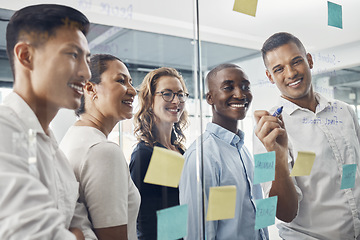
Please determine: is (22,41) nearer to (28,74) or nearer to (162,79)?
(28,74)

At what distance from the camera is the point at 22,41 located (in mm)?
831

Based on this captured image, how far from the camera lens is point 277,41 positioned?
154 cm

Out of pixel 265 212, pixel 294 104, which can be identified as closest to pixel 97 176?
pixel 265 212

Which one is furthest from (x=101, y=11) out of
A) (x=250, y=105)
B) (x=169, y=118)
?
(x=250, y=105)

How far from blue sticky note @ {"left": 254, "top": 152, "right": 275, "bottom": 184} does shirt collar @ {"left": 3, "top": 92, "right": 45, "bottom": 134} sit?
2.78 feet

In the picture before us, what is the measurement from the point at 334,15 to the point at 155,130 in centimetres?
121

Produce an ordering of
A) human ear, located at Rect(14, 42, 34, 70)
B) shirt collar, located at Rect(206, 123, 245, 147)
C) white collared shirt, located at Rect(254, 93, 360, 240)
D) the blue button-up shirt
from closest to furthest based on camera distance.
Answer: human ear, located at Rect(14, 42, 34, 70) < the blue button-up shirt < shirt collar, located at Rect(206, 123, 245, 147) < white collared shirt, located at Rect(254, 93, 360, 240)

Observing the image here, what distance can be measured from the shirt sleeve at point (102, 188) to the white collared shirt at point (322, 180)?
2.74ft

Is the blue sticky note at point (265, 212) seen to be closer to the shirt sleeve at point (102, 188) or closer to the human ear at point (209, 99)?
the human ear at point (209, 99)

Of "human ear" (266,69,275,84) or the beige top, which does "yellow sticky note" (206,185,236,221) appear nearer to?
the beige top

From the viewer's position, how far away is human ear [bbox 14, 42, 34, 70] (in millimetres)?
830

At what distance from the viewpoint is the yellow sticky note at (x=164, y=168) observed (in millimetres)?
1058

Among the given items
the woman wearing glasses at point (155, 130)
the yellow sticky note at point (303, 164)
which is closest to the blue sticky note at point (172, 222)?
the woman wearing glasses at point (155, 130)

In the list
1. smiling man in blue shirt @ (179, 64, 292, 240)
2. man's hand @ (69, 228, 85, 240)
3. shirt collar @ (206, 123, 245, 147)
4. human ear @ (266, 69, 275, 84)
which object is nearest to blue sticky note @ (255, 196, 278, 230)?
smiling man in blue shirt @ (179, 64, 292, 240)
